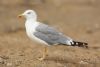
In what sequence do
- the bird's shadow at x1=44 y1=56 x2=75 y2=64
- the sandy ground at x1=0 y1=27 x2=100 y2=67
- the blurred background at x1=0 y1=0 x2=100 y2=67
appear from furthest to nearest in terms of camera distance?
the blurred background at x1=0 y1=0 x2=100 y2=67, the bird's shadow at x1=44 y1=56 x2=75 y2=64, the sandy ground at x1=0 y1=27 x2=100 y2=67

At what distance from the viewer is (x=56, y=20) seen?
1692cm

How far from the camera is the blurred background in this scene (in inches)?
491

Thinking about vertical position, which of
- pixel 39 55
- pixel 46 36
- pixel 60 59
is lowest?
pixel 60 59

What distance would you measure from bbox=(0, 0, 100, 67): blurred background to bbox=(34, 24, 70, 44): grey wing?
144 cm

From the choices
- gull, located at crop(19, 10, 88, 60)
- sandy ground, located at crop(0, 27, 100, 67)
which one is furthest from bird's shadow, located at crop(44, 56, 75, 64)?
gull, located at crop(19, 10, 88, 60)

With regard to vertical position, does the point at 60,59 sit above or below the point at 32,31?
below

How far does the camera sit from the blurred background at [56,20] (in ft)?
40.9

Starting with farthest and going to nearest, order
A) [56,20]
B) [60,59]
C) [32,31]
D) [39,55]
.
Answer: [56,20] < [39,55] < [60,59] < [32,31]

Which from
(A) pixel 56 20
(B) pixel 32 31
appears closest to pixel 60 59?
(B) pixel 32 31

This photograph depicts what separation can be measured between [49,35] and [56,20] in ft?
25.6

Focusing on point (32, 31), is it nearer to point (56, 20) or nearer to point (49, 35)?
point (49, 35)

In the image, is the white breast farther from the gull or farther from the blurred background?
the blurred background

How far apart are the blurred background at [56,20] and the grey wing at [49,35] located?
1.44 m

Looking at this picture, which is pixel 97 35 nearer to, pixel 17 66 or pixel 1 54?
pixel 1 54
